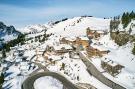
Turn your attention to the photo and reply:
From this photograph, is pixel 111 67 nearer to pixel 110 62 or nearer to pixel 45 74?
pixel 110 62

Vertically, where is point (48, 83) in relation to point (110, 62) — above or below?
below

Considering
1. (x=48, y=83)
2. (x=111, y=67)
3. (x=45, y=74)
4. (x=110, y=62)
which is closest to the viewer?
(x=48, y=83)

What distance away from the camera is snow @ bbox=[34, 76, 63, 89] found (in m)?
139

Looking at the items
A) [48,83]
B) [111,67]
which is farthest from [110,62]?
[48,83]

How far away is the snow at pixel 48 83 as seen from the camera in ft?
457

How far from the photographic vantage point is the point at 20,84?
15575 cm

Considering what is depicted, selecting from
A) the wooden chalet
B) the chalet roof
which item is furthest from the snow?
the chalet roof

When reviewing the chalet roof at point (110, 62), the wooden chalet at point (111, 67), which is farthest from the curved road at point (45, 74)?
the chalet roof at point (110, 62)

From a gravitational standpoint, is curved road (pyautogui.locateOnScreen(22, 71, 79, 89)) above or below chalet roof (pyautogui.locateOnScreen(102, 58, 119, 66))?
below

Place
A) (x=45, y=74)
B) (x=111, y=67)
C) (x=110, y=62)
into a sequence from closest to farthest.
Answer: (x=111, y=67) → (x=110, y=62) → (x=45, y=74)

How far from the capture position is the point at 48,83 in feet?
477

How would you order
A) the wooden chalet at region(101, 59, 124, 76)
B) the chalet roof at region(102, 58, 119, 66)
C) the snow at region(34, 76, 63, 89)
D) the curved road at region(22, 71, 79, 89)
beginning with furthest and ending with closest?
the chalet roof at region(102, 58, 119, 66) → the wooden chalet at region(101, 59, 124, 76) → the curved road at region(22, 71, 79, 89) → the snow at region(34, 76, 63, 89)

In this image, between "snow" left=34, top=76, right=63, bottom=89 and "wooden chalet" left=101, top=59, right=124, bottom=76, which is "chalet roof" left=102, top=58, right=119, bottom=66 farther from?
"snow" left=34, top=76, right=63, bottom=89

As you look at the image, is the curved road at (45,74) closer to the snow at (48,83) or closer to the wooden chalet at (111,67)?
the snow at (48,83)
